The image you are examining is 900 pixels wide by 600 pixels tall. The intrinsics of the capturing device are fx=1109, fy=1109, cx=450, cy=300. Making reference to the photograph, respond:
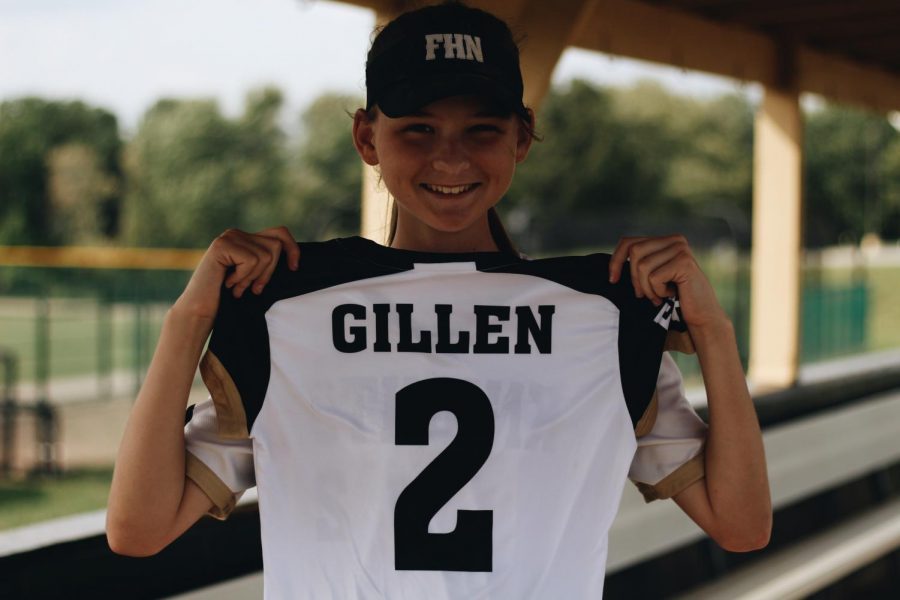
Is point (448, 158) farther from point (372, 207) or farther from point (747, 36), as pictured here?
point (747, 36)

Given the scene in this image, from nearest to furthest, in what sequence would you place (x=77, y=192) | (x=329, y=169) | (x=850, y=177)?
(x=77, y=192), (x=329, y=169), (x=850, y=177)

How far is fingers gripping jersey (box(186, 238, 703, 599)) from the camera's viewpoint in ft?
5.65

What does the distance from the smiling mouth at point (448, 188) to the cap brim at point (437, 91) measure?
13 centimetres

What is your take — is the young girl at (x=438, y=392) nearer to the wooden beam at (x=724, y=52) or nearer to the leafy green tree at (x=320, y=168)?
the wooden beam at (x=724, y=52)

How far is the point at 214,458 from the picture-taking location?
1.76 m

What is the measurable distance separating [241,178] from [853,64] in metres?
42.1

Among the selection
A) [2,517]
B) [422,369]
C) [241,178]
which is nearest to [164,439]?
[422,369]

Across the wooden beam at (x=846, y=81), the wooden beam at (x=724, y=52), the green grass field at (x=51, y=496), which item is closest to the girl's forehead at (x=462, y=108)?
the wooden beam at (x=724, y=52)

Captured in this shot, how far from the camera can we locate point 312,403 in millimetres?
1768

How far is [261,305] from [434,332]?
0.28m

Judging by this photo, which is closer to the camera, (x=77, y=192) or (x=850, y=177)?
(x=77, y=192)

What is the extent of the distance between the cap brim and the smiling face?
0.04 meters

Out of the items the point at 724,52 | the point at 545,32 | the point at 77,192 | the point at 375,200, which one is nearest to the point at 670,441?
the point at 375,200

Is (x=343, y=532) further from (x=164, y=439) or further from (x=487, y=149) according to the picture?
(x=487, y=149)
